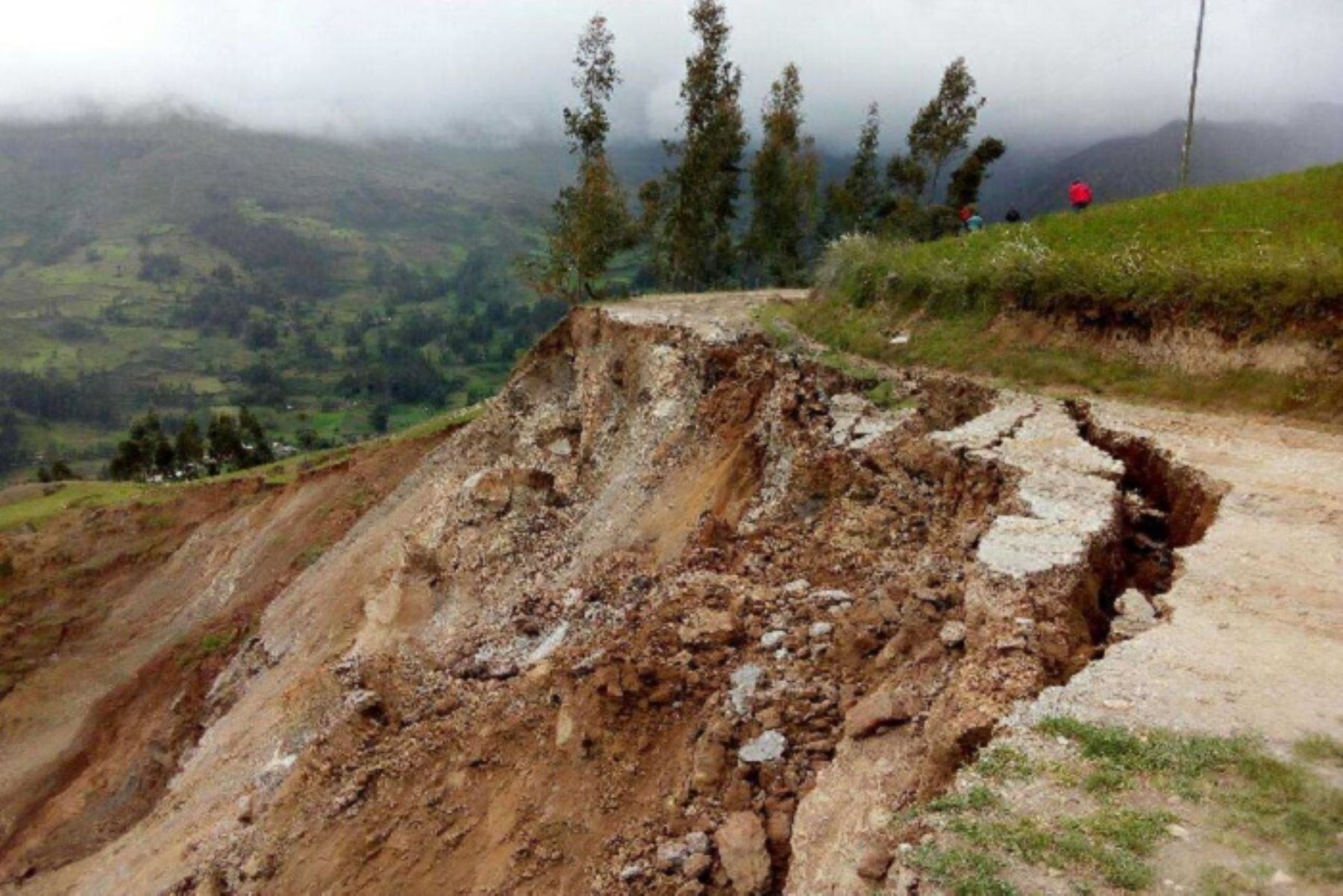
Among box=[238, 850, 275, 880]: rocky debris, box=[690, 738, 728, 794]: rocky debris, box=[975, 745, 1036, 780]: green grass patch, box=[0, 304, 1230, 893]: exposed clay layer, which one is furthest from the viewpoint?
box=[238, 850, 275, 880]: rocky debris

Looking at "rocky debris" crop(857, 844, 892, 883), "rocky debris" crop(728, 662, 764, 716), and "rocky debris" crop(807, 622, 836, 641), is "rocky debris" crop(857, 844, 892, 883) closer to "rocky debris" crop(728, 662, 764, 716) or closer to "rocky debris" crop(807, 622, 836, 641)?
"rocky debris" crop(728, 662, 764, 716)

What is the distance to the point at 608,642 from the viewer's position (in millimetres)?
10672

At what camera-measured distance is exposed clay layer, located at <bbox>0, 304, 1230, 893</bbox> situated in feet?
22.3

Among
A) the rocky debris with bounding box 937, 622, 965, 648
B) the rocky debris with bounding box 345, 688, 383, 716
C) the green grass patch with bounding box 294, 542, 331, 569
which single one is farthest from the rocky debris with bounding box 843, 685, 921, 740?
the green grass patch with bounding box 294, 542, 331, 569

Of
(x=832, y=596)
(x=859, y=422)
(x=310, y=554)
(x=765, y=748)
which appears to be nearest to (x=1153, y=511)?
(x=832, y=596)

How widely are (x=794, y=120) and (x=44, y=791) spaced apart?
40080mm

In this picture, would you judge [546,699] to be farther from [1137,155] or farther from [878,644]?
[1137,155]

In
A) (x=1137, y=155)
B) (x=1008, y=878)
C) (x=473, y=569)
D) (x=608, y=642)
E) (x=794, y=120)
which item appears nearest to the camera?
(x=1008, y=878)

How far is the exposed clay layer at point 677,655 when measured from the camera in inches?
267

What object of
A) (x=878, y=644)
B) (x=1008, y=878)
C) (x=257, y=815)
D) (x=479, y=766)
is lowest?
(x=257, y=815)

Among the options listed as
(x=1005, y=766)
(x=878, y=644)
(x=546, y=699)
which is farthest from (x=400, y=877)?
(x=1005, y=766)

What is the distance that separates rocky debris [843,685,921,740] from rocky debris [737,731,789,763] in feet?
2.24

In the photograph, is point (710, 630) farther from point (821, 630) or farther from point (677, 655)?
point (821, 630)

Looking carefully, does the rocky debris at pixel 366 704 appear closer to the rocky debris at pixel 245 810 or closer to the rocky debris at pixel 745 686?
the rocky debris at pixel 245 810
